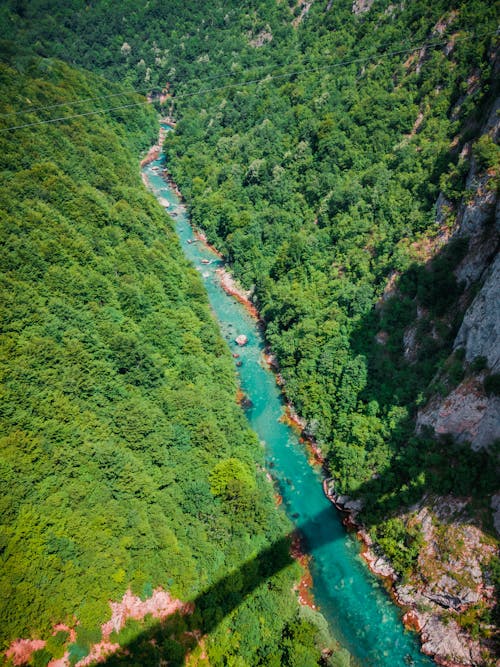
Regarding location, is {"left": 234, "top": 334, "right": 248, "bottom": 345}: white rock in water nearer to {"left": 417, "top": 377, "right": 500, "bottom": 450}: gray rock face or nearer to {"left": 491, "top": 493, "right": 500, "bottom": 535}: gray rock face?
{"left": 417, "top": 377, "right": 500, "bottom": 450}: gray rock face

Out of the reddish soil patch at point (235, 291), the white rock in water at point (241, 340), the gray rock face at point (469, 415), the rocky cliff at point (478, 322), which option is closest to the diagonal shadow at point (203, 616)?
the gray rock face at point (469, 415)

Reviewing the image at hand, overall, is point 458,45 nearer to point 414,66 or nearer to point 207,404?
point 414,66

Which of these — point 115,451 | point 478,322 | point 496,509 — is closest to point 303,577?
point 496,509

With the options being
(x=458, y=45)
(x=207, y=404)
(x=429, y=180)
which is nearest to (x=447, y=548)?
(x=207, y=404)

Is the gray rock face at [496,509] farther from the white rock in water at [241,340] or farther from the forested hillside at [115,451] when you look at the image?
the white rock in water at [241,340]

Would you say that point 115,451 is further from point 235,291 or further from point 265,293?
point 235,291

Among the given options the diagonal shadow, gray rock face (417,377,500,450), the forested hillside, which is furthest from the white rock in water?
gray rock face (417,377,500,450)
